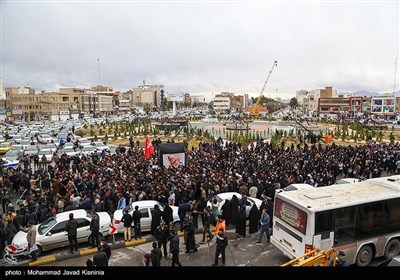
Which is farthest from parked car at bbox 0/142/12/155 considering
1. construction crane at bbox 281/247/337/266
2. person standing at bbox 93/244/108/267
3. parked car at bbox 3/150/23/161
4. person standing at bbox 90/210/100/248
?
construction crane at bbox 281/247/337/266

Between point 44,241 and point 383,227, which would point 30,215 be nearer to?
point 44,241

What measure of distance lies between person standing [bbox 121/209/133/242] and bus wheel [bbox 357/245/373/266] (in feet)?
22.2

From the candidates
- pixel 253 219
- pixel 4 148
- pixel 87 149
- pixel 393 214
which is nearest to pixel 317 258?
pixel 393 214

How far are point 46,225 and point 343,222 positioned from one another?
28.9 ft

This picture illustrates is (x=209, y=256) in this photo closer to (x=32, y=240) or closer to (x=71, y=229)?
(x=71, y=229)

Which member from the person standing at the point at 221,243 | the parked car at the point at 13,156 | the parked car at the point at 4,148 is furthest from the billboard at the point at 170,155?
the parked car at the point at 4,148

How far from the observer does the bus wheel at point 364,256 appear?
8.26 metres

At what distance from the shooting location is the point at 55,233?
383 inches

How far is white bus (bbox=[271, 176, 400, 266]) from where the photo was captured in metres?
7.73

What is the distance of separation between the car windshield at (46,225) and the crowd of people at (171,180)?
15.9 inches

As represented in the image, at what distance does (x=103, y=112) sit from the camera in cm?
11712

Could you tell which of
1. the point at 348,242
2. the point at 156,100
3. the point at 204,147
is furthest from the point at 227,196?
the point at 156,100

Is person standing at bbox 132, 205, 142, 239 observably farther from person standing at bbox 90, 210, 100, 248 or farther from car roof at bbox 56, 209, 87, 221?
car roof at bbox 56, 209, 87, 221
